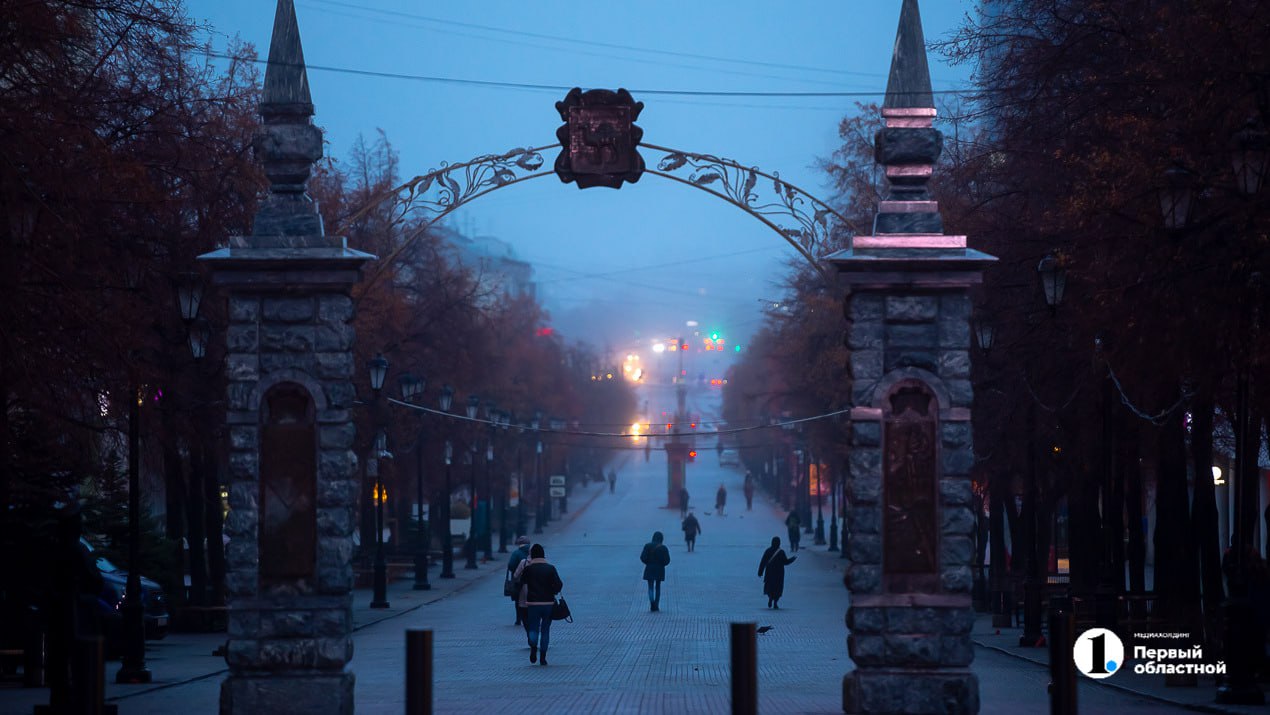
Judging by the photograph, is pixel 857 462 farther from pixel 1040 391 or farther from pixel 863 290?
pixel 1040 391

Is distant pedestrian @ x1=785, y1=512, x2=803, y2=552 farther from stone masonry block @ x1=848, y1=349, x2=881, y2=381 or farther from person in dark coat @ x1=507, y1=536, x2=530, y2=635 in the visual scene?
stone masonry block @ x1=848, y1=349, x2=881, y2=381

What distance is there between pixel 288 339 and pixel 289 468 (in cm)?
125

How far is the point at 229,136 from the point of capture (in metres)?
29.1

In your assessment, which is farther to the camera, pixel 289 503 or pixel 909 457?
pixel 289 503

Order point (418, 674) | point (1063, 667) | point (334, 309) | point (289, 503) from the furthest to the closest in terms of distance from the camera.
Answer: point (334, 309) < point (289, 503) < point (1063, 667) < point (418, 674)

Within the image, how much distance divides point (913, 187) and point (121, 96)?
9784 mm

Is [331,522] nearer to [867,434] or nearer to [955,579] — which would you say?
[867,434]

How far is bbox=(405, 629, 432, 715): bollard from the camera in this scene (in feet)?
45.3

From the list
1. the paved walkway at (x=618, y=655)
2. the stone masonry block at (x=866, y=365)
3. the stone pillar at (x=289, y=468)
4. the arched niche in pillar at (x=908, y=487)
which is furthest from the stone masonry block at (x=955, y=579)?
the stone pillar at (x=289, y=468)

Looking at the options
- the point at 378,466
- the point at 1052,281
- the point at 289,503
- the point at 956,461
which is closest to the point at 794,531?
the point at 378,466

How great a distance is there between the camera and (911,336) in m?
16.9

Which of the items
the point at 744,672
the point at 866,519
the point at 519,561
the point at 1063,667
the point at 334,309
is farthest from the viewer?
the point at 519,561

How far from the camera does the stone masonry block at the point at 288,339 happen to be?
1708cm

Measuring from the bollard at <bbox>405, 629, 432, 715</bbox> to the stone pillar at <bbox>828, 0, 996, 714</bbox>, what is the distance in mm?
4675
